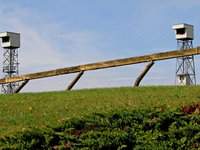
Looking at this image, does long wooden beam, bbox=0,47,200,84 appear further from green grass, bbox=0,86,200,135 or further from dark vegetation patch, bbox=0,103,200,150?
dark vegetation patch, bbox=0,103,200,150

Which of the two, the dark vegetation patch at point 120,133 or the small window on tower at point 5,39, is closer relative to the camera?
the dark vegetation patch at point 120,133

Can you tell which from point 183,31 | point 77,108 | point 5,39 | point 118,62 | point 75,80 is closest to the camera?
point 77,108

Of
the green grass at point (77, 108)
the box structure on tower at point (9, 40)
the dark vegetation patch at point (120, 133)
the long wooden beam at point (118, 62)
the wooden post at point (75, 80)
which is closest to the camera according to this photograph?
the dark vegetation patch at point (120, 133)

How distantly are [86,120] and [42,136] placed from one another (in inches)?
45.0

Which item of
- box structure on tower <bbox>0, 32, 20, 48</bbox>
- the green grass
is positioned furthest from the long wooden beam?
box structure on tower <bbox>0, 32, 20, 48</bbox>

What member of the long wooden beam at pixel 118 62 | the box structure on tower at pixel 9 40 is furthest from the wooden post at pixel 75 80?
the box structure on tower at pixel 9 40

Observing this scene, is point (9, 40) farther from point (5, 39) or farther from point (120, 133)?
point (120, 133)

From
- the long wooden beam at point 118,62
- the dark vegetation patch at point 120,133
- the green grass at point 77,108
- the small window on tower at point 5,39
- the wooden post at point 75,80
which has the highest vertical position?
the small window on tower at point 5,39

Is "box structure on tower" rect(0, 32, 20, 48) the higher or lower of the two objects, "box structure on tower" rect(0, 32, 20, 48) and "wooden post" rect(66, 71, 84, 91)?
the higher

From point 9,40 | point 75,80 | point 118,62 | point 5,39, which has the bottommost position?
point 75,80

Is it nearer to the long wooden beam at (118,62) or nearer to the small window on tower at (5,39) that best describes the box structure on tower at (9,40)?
the small window on tower at (5,39)

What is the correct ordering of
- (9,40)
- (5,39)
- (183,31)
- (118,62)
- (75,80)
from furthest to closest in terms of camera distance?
(5,39)
(9,40)
(183,31)
(75,80)
(118,62)

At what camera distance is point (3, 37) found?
48750 millimetres

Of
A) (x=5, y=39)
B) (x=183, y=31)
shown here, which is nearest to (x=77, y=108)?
(x=183, y=31)
